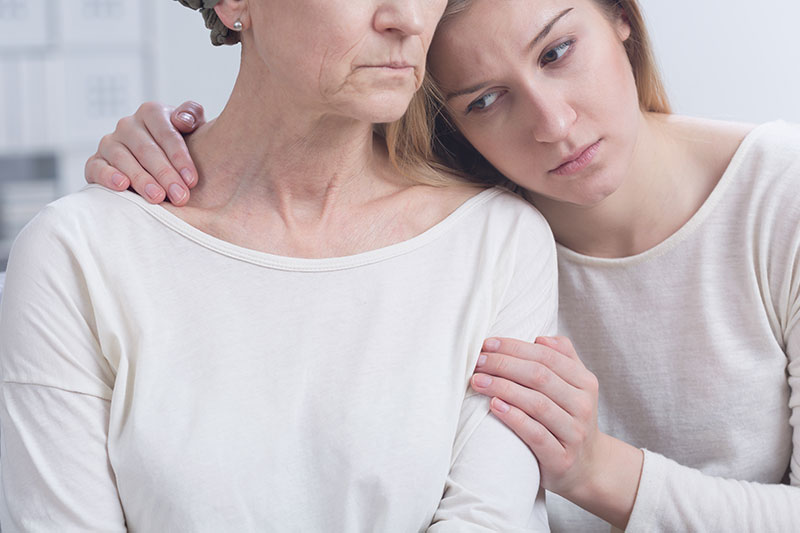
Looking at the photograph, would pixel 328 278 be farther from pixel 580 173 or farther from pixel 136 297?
pixel 580 173

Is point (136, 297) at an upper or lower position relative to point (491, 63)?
lower

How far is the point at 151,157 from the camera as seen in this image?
1265 millimetres

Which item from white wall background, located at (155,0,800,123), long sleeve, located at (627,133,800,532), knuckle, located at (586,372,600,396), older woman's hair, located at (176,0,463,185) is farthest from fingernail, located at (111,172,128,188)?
white wall background, located at (155,0,800,123)

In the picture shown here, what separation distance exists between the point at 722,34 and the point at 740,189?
56.4 inches

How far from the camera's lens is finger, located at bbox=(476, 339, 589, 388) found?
46.4 inches

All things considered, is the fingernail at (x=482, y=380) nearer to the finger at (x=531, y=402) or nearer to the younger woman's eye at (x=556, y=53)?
the finger at (x=531, y=402)

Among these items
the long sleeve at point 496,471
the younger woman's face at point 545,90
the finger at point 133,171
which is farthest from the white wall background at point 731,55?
the finger at point 133,171

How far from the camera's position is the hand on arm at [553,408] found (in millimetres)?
1173

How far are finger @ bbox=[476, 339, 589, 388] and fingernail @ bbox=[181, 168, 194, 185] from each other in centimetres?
47

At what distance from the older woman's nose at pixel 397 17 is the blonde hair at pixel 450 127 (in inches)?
7.3

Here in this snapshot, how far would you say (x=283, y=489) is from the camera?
1.11 meters

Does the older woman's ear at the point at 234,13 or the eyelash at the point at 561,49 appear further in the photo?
the eyelash at the point at 561,49

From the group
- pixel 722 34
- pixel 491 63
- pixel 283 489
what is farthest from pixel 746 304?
pixel 722 34

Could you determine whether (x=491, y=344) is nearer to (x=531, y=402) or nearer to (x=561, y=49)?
(x=531, y=402)
